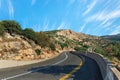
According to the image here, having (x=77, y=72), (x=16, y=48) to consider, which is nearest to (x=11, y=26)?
(x=16, y=48)

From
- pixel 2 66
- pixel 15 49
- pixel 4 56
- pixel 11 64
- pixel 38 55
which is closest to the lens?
pixel 2 66

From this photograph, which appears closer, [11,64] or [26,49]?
[11,64]

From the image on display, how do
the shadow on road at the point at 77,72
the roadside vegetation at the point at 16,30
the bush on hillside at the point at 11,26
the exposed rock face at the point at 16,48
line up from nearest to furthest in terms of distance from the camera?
the shadow on road at the point at 77,72
the exposed rock face at the point at 16,48
the roadside vegetation at the point at 16,30
the bush on hillside at the point at 11,26

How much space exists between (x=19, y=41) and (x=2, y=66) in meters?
30.1

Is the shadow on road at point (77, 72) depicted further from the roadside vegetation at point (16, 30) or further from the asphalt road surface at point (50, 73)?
the roadside vegetation at point (16, 30)

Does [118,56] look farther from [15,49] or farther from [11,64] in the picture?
[11,64]

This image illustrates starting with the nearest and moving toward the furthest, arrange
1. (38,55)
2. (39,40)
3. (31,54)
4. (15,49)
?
(15,49)
(31,54)
(38,55)
(39,40)

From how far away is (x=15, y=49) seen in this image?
176 feet

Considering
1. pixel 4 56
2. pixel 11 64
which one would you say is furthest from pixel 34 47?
pixel 11 64

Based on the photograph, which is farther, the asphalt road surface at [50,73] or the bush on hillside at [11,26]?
the bush on hillside at [11,26]

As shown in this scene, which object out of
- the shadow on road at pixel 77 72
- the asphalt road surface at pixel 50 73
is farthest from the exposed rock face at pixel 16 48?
the shadow on road at pixel 77 72

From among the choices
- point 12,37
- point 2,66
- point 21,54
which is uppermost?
point 12,37

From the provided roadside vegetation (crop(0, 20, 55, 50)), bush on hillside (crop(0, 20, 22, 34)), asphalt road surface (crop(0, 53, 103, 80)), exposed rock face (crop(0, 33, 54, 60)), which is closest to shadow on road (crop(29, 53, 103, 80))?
asphalt road surface (crop(0, 53, 103, 80))

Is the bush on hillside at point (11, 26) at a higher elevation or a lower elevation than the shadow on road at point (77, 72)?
higher
